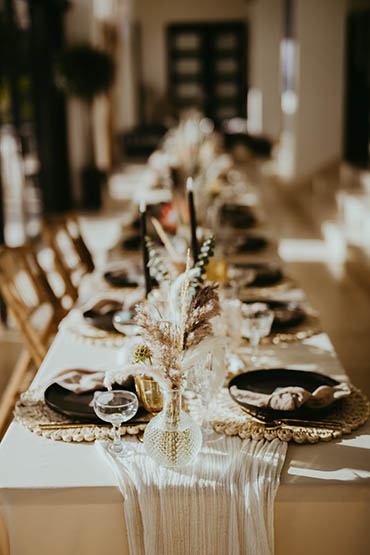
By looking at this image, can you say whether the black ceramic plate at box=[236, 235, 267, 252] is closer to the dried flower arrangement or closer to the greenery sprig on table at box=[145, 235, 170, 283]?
the greenery sprig on table at box=[145, 235, 170, 283]

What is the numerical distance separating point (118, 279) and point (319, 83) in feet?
23.5

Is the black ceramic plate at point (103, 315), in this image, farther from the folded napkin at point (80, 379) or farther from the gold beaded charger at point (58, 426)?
the gold beaded charger at point (58, 426)

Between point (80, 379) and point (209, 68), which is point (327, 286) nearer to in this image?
point (80, 379)

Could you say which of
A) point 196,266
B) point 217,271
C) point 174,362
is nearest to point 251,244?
point 217,271

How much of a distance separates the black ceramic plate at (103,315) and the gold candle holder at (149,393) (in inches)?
27.9

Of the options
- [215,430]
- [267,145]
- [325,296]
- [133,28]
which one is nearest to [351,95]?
[267,145]

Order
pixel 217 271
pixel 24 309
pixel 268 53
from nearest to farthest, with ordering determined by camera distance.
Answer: pixel 217 271 < pixel 24 309 < pixel 268 53

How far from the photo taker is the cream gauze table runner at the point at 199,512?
1.43 m

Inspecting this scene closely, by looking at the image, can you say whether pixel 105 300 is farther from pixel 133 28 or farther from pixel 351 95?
pixel 133 28

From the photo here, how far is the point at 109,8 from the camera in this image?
42.0 ft

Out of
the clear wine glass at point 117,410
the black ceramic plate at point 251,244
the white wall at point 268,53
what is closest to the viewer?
the clear wine glass at point 117,410

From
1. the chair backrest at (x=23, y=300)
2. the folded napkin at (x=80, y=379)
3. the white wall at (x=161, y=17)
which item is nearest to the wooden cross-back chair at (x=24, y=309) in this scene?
the chair backrest at (x=23, y=300)

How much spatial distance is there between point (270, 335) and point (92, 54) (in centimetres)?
635

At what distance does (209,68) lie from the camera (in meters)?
16.5
